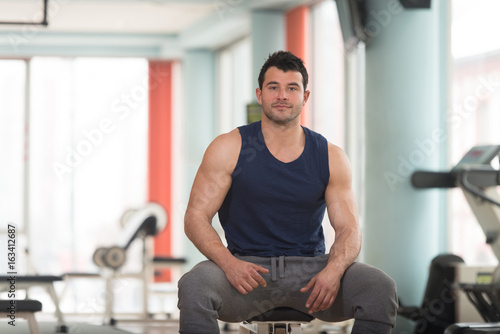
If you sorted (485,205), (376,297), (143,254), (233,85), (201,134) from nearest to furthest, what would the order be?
(376,297), (485,205), (143,254), (233,85), (201,134)

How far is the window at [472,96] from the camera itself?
4.29m

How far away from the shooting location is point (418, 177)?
413 cm

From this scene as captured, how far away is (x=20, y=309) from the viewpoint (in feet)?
9.87

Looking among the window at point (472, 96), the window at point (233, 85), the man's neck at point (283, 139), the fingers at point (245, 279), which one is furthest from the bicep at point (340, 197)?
the window at point (233, 85)

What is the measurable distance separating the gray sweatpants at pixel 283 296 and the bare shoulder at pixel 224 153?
286 mm

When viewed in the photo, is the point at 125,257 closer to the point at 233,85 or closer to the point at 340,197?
the point at 233,85

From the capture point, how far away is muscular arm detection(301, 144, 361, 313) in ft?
6.66

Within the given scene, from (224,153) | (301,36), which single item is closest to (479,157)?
(224,153)

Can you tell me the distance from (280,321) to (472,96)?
283 centimetres

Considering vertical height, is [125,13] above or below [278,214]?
above

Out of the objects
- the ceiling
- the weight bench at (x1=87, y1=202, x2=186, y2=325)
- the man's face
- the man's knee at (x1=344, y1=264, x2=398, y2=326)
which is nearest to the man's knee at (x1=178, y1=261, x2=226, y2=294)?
the man's knee at (x1=344, y1=264, x2=398, y2=326)

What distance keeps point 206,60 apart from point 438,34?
3.92 m

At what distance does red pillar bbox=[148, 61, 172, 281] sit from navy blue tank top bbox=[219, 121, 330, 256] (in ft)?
21.4

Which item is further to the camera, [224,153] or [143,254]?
[143,254]
